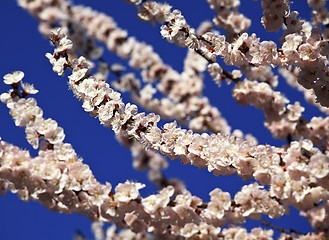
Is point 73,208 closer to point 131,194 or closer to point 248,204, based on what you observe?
point 131,194

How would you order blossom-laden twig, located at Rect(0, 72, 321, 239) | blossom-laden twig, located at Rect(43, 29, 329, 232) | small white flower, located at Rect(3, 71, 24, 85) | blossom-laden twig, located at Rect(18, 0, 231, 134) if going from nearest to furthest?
blossom-laden twig, located at Rect(43, 29, 329, 232)
blossom-laden twig, located at Rect(0, 72, 321, 239)
small white flower, located at Rect(3, 71, 24, 85)
blossom-laden twig, located at Rect(18, 0, 231, 134)

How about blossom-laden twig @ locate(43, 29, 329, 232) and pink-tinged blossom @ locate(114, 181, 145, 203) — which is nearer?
blossom-laden twig @ locate(43, 29, 329, 232)

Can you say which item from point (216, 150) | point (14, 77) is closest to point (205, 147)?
point (216, 150)

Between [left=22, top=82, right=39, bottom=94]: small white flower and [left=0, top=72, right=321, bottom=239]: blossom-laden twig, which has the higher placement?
[left=22, top=82, right=39, bottom=94]: small white flower

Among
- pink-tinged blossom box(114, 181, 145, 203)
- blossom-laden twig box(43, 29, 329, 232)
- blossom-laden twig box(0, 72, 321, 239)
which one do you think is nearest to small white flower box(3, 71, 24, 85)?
blossom-laden twig box(0, 72, 321, 239)

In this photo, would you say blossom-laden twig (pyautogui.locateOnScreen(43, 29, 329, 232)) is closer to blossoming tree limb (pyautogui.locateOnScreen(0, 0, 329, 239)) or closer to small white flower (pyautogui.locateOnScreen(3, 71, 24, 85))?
A: blossoming tree limb (pyautogui.locateOnScreen(0, 0, 329, 239))

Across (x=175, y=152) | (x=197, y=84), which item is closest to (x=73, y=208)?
(x=175, y=152)

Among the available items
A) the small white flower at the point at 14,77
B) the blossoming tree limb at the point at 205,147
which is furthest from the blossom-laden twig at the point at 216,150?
the small white flower at the point at 14,77

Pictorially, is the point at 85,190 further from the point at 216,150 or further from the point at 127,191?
the point at 216,150

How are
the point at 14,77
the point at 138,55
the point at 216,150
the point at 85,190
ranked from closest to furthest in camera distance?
the point at 85,190 → the point at 14,77 → the point at 216,150 → the point at 138,55

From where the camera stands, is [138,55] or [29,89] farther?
[138,55]

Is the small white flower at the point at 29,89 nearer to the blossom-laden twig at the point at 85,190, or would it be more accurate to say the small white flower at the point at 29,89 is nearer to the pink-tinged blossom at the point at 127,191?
the blossom-laden twig at the point at 85,190
